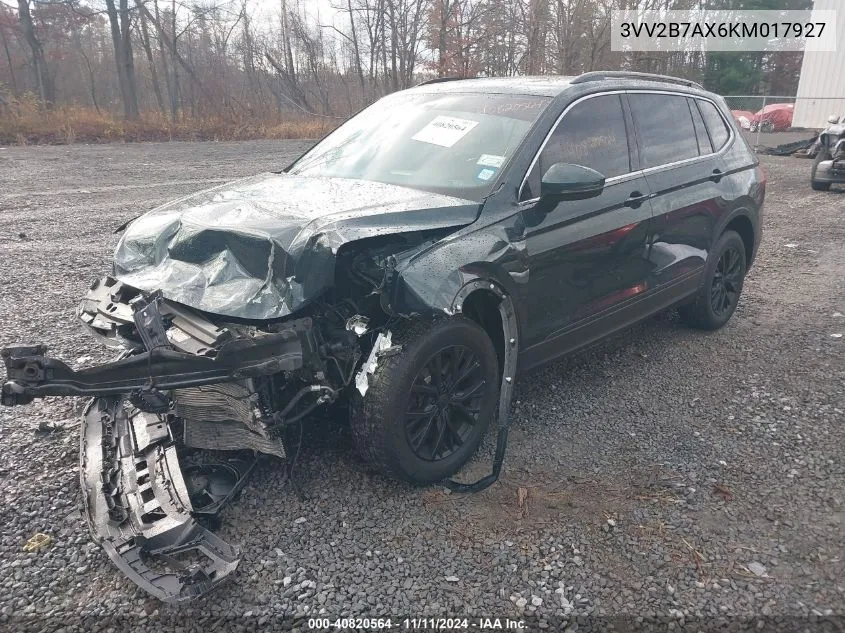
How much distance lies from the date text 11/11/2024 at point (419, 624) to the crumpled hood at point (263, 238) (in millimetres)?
1199

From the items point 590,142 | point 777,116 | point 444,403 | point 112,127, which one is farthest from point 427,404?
point 777,116

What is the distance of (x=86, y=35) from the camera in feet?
97.9

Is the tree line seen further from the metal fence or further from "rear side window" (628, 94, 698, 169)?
"rear side window" (628, 94, 698, 169)

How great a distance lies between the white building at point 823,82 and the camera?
898 inches

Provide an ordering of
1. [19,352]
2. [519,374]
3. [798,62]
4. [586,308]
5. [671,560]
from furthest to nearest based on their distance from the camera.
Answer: [798,62], [586,308], [519,374], [671,560], [19,352]

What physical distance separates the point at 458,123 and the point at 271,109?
2178 cm

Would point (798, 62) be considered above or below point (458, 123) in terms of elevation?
above

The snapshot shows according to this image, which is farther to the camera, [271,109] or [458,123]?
[271,109]

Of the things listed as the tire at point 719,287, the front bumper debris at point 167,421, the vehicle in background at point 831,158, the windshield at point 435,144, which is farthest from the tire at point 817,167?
the front bumper debris at point 167,421

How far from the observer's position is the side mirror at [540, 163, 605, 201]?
317 cm

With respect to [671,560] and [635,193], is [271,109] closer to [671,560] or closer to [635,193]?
[635,193]

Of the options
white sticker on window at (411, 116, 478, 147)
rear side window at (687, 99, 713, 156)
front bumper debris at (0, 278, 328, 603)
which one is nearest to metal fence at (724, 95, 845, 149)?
rear side window at (687, 99, 713, 156)

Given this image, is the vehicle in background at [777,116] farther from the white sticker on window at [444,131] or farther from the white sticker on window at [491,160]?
the white sticker on window at [491,160]

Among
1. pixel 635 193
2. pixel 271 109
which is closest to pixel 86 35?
pixel 271 109
